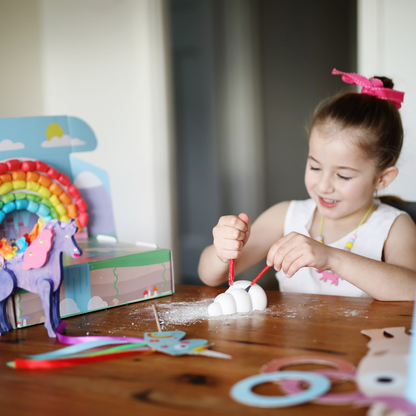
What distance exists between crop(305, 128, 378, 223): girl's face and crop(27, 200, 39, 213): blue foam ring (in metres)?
0.69

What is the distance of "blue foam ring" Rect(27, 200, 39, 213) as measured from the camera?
108 cm

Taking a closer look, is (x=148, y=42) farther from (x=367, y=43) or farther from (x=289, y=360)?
(x=289, y=360)

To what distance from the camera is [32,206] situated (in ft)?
3.54

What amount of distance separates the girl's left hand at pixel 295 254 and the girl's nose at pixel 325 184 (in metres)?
0.26

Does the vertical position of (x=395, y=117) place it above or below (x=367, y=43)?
below

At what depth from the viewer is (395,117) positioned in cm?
113

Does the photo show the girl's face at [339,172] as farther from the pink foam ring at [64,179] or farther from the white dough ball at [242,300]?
the pink foam ring at [64,179]

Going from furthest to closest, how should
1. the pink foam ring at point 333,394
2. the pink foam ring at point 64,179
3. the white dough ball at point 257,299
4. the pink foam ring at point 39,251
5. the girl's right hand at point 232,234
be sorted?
the pink foam ring at point 64,179 < the girl's right hand at point 232,234 < the white dough ball at point 257,299 < the pink foam ring at point 39,251 < the pink foam ring at point 333,394

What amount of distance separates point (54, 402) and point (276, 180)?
A: 201cm

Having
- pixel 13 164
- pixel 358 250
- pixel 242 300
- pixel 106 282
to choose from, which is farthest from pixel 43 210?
pixel 358 250

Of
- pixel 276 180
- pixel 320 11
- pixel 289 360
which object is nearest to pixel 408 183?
pixel 276 180

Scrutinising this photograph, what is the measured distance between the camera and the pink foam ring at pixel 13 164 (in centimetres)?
106

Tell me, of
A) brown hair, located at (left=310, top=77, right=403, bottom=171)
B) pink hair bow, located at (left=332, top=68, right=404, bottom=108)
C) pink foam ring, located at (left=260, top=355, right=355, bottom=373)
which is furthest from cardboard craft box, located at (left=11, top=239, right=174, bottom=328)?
pink hair bow, located at (left=332, top=68, right=404, bottom=108)

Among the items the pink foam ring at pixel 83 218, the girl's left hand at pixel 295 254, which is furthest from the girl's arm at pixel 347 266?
the pink foam ring at pixel 83 218
